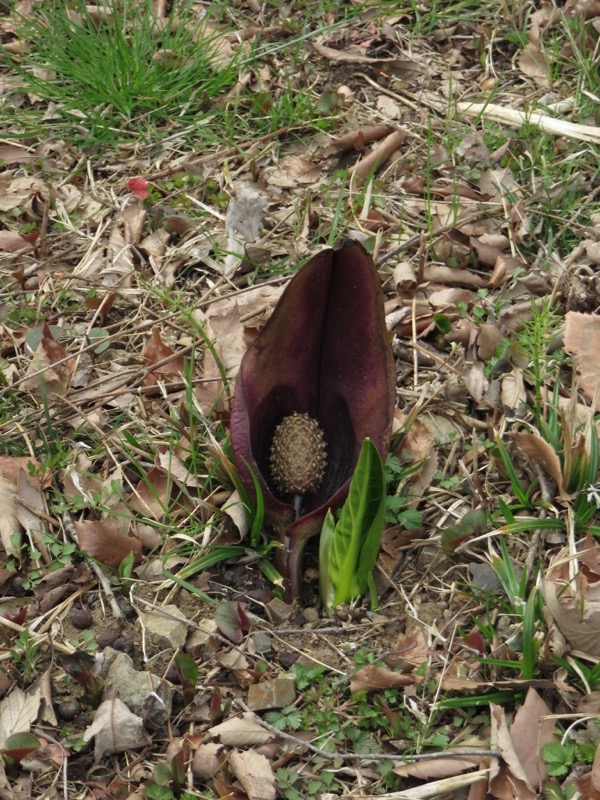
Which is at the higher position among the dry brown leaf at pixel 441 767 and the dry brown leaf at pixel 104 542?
the dry brown leaf at pixel 104 542

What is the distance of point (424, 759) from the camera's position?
1.69m

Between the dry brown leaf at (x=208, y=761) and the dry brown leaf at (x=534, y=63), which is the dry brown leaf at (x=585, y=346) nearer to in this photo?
the dry brown leaf at (x=208, y=761)

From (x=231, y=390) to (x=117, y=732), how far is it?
86cm

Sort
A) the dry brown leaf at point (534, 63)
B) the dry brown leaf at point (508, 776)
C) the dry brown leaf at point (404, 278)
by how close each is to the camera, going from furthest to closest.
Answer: the dry brown leaf at point (534, 63) → the dry brown leaf at point (404, 278) → the dry brown leaf at point (508, 776)

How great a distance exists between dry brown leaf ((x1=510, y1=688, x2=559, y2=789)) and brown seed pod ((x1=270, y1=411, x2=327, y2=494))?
0.60 meters

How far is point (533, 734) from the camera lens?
5.50 feet

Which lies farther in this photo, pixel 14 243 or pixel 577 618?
pixel 14 243

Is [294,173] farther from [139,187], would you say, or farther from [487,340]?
[487,340]

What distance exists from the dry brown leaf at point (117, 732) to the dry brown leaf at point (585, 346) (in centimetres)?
123

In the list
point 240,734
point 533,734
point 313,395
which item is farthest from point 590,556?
point 240,734

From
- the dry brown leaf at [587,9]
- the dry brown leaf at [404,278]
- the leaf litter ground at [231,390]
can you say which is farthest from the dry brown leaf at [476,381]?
the dry brown leaf at [587,9]

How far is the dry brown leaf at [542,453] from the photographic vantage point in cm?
202

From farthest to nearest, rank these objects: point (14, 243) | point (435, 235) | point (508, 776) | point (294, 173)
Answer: point (294, 173) → point (14, 243) → point (435, 235) → point (508, 776)

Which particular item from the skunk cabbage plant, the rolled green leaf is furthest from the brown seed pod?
the rolled green leaf
